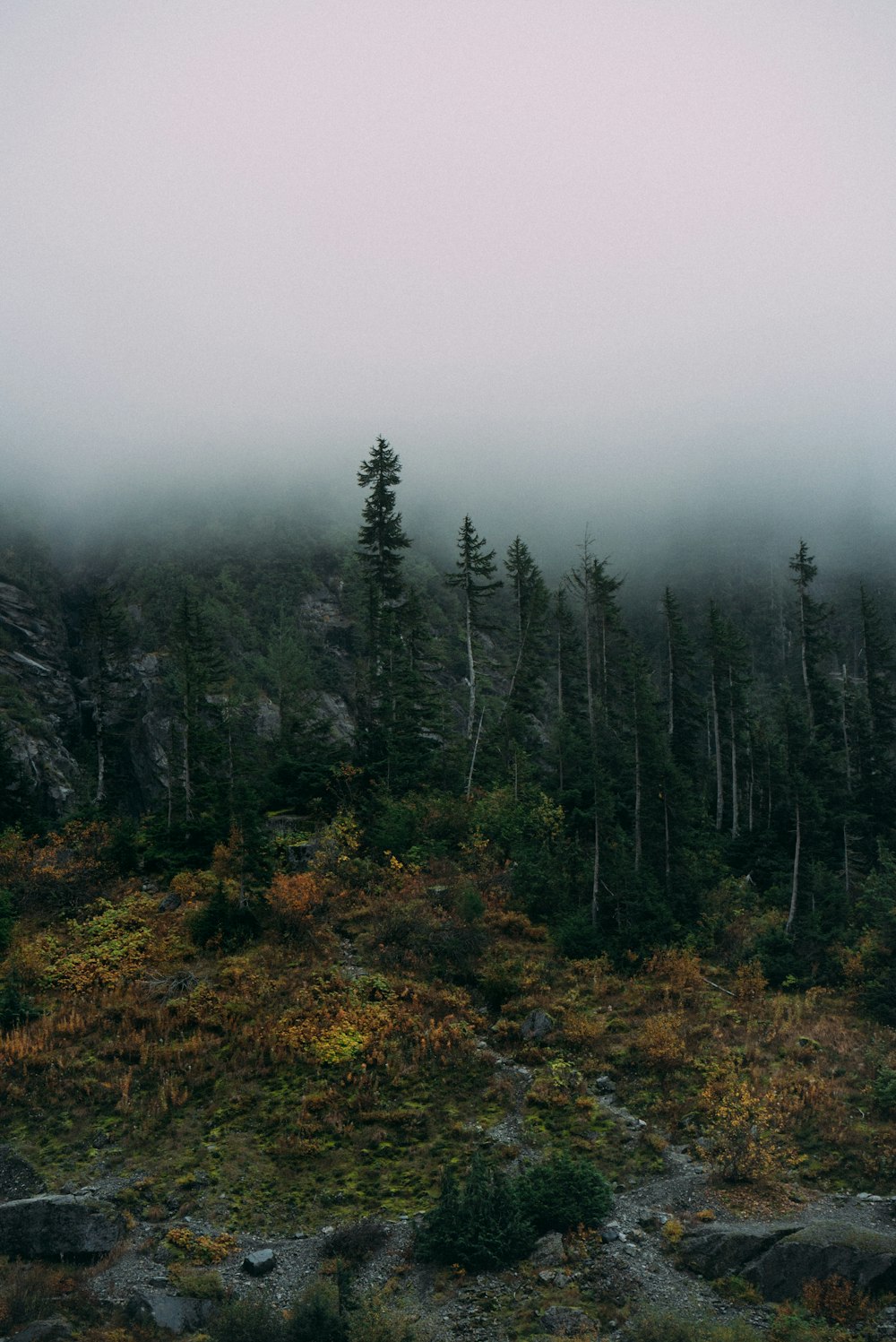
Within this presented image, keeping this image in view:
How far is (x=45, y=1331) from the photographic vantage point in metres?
12.7

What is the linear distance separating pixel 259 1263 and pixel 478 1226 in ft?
14.7

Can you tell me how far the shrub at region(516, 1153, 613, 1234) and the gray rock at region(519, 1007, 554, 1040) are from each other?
21.0 ft

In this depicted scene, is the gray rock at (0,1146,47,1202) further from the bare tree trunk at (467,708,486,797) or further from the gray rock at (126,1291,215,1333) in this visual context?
the bare tree trunk at (467,708,486,797)

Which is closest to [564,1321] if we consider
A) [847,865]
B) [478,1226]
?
[478,1226]

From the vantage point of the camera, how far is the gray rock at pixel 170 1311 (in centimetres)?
1332

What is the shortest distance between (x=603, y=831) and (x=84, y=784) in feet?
121

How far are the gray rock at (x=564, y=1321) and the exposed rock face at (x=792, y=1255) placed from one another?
3037mm

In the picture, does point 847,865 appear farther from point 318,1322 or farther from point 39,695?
point 39,695

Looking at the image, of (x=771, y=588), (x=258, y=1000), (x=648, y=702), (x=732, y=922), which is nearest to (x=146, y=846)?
(x=258, y=1000)

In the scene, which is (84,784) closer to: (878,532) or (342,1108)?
(342,1108)

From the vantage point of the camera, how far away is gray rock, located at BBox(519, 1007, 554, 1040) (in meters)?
23.9

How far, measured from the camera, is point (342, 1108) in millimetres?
20094

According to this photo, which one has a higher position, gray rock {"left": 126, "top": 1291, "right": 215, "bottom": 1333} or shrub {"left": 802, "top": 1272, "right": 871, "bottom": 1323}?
gray rock {"left": 126, "top": 1291, "right": 215, "bottom": 1333}

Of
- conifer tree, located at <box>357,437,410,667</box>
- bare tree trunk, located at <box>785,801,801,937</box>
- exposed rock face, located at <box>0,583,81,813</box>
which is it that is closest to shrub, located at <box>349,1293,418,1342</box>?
bare tree trunk, located at <box>785,801,801,937</box>
